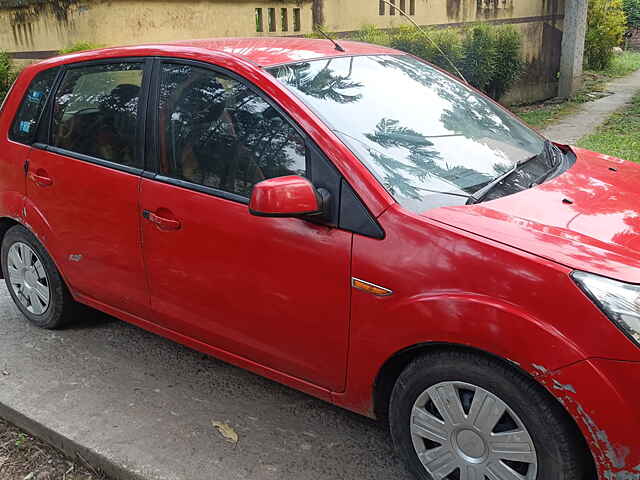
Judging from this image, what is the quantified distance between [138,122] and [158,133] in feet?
0.47

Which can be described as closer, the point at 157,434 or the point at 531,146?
the point at 157,434

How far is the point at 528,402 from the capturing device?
2.25 meters

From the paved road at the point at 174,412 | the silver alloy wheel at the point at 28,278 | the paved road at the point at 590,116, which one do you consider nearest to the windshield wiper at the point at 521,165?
the paved road at the point at 174,412

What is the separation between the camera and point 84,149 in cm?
359

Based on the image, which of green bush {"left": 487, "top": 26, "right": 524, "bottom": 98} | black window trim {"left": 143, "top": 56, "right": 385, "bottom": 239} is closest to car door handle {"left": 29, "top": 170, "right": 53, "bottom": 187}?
black window trim {"left": 143, "top": 56, "right": 385, "bottom": 239}

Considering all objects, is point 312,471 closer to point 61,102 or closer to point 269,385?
point 269,385

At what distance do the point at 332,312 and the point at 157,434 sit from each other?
106cm

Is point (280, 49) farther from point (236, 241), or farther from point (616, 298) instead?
point (616, 298)

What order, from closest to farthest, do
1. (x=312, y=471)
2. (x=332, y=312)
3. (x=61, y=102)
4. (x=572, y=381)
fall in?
(x=572, y=381) < (x=332, y=312) < (x=312, y=471) < (x=61, y=102)

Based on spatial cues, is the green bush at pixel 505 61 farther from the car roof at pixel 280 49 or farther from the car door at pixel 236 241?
the car door at pixel 236 241

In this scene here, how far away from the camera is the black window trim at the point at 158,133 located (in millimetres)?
2713

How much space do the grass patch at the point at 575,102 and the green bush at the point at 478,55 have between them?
39.0 inches

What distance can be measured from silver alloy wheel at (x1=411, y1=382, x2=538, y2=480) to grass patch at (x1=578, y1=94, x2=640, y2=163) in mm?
6184

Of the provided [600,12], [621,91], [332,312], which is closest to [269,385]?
[332,312]
